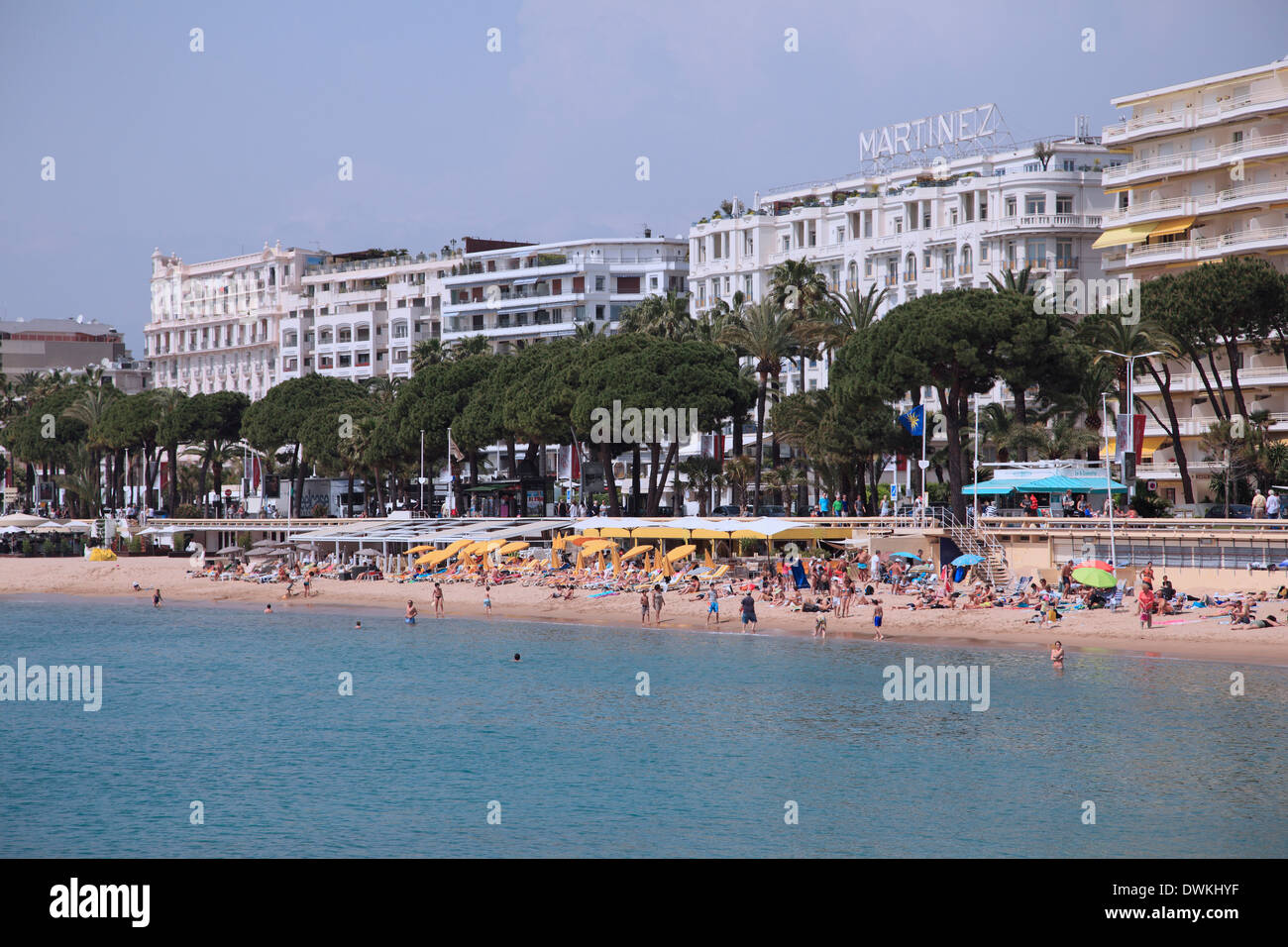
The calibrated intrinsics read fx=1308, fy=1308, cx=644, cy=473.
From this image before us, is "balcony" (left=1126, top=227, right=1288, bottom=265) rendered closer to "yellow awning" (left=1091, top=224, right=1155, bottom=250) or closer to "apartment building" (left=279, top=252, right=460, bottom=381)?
"yellow awning" (left=1091, top=224, right=1155, bottom=250)

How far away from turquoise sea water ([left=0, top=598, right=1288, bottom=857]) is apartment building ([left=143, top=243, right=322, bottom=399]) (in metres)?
102

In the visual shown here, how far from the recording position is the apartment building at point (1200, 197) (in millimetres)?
65312

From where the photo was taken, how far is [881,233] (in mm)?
90188

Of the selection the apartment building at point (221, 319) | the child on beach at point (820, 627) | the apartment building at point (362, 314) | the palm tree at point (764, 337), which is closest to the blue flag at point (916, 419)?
the palm tree at point (764, 337)

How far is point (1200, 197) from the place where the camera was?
69.1 m

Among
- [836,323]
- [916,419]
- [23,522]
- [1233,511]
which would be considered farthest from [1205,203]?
[23,522]

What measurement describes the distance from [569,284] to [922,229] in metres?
38.5

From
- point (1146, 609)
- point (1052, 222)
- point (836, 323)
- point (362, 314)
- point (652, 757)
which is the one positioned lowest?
point (652, 757)

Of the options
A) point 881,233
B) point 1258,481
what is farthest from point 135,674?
point 881,233

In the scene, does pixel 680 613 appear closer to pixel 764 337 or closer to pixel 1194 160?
pixel 764 337

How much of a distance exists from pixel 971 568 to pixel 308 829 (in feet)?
105

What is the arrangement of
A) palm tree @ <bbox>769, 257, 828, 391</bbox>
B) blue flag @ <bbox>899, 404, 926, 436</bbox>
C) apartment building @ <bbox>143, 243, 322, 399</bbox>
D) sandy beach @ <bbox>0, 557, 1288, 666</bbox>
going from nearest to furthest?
sandy beach @ <bbox>0, 557, 1288, 666</bbox>, blue flag @ <bbox>899, 404, 926, 436</bbox>, palm tree @ <bbox>769, 257, 828, 391</bbox>, apartment building @ <bbox>143, 243, 322, 399</bbox>

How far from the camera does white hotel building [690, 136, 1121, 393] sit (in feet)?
268

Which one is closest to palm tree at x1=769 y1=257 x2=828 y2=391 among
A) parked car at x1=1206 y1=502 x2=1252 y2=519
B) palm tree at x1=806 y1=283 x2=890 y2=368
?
palm tree at x1=806 y1=283 x2=890 y2=368
